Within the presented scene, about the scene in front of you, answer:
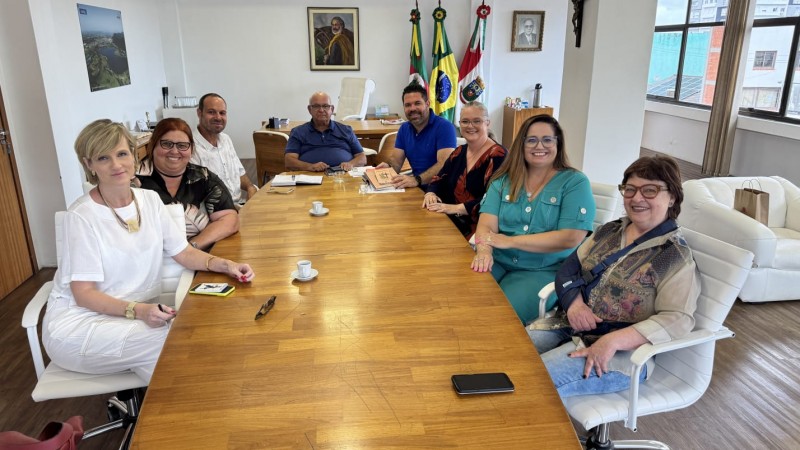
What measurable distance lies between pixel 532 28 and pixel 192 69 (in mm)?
5112

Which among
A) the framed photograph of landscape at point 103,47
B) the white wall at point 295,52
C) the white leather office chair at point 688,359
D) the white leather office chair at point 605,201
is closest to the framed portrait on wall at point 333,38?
the white wall at point 295,52

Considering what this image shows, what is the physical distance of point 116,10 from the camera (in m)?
5.80

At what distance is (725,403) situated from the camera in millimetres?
2414

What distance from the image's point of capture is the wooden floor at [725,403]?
7.15 feet

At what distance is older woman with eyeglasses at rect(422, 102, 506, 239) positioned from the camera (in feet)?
9.62

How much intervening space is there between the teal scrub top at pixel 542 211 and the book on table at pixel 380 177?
1038mm

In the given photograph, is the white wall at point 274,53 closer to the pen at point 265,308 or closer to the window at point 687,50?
the window at point 687,50

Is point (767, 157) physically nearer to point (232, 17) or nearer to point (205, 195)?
point (205, 195)

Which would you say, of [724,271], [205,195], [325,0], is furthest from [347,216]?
[325,0]

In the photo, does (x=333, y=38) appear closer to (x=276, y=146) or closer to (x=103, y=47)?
(x=276, y=146)

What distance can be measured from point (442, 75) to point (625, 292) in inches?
248

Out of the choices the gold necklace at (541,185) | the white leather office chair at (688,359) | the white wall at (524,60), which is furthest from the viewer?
the white wall at (524,60)

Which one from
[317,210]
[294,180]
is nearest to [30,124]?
[294,180]

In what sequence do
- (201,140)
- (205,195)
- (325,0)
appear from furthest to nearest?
1. (325,0)
2. (201,140)
3. (205,195)
